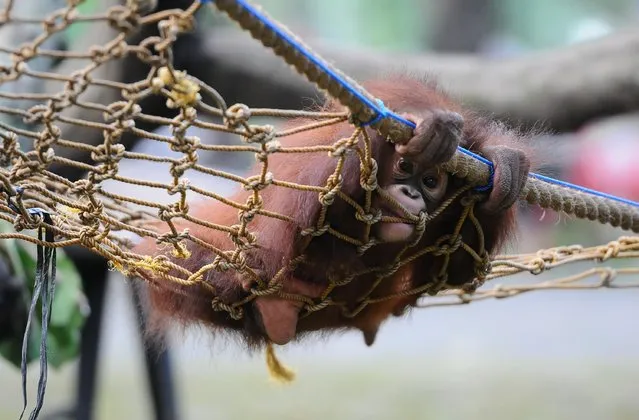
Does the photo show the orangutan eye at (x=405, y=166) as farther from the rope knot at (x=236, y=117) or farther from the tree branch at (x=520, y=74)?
the tree branch at (x=520, y=74)

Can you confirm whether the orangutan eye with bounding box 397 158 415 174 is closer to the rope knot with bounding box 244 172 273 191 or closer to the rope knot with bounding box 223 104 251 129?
the rope knot with bounding box 244 172 273 191

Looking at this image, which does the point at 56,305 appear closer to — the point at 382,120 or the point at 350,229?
the point at 350,229

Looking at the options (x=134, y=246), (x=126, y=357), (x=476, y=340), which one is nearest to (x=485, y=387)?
(x=476, y=340)

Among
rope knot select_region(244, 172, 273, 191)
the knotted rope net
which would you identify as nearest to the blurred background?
the knotted rope net

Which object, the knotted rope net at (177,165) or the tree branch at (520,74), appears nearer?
the knotted rope net at (177,165)

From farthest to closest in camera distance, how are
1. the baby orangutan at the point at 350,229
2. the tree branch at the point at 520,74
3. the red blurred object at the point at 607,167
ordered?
1. the red blurred object at the point at 607,167
2. the tree branch at the point at 520,74
3. the baby orangutan at the point at 350,229

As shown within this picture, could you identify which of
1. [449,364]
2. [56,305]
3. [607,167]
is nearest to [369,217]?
[56,305]

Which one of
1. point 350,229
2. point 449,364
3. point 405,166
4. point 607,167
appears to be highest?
point 607,167

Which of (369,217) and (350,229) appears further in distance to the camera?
(350,229)

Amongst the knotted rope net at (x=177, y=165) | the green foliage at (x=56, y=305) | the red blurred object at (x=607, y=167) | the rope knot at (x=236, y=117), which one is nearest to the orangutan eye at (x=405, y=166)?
the knotted rope net at (x=177, y=165)
